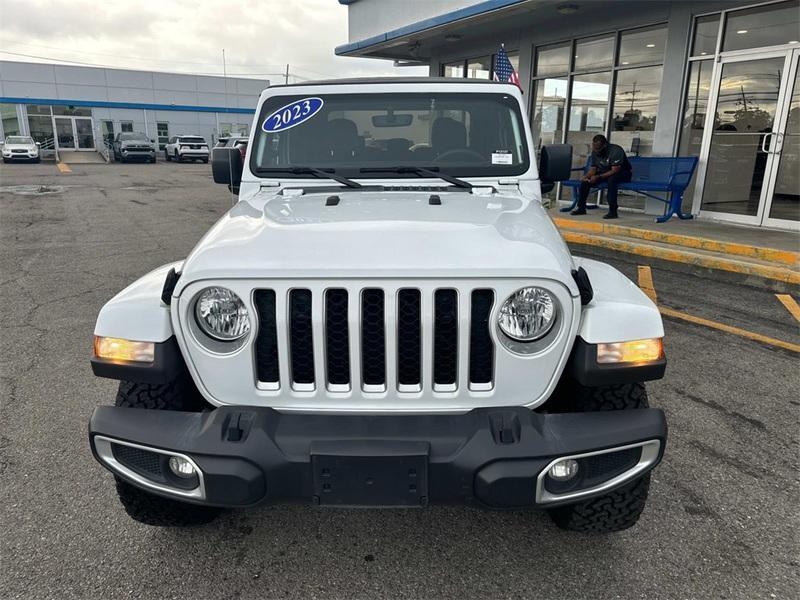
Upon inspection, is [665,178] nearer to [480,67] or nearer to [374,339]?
[480,67]

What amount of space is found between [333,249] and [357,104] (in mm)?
1724

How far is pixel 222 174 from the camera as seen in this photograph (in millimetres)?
3516

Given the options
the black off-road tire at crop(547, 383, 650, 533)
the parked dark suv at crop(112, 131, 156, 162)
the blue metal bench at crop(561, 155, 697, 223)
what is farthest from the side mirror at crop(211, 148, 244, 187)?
the parked dark suv at crop(112, 131, 156, 162)

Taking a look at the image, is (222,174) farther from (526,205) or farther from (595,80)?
(595,80)

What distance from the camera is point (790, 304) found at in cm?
579

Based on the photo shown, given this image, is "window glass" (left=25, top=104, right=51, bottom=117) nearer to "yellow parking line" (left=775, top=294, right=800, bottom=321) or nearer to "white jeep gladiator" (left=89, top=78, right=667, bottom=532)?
"yellow parking line" (left=775, top=294, right=800, bottom=321)

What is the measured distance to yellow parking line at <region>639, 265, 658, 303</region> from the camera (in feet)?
19.6

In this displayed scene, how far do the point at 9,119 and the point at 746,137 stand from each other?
4370 cm

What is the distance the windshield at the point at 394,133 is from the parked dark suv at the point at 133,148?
31542 mm

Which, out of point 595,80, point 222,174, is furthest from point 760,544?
point 595,80

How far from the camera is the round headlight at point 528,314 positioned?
1.91 meters

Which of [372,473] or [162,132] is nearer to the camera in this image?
[372,473]

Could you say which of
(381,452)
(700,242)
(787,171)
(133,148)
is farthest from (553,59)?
(133,148)

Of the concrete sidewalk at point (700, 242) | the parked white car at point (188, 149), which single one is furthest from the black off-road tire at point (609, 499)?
the parked white car at point (188, 149)
